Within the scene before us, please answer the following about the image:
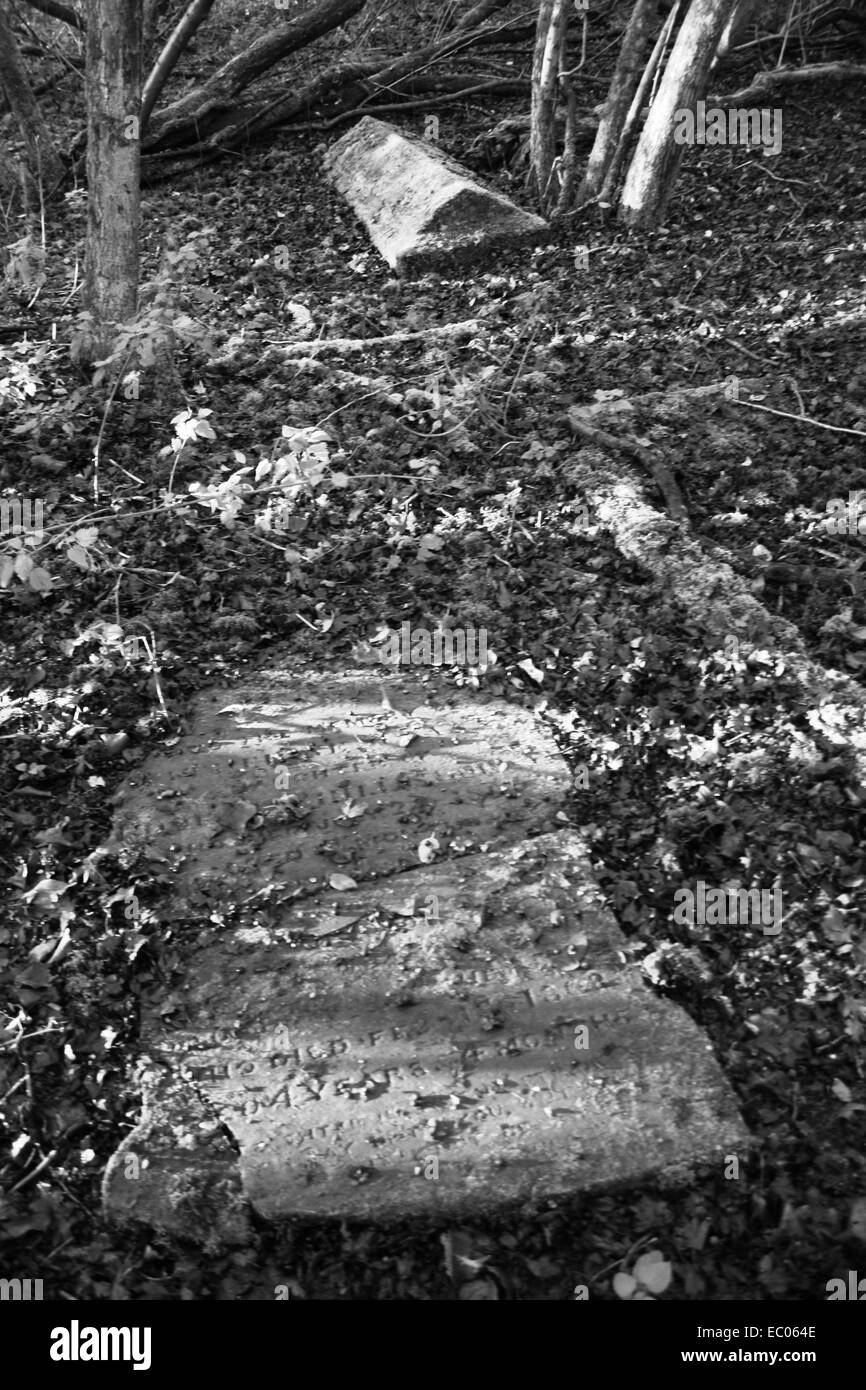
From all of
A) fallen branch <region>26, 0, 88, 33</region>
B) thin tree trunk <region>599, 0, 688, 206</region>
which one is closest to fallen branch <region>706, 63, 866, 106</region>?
thin tree trunk <region>599, 0, 688, 206</region>

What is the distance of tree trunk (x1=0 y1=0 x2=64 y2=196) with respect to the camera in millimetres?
7603

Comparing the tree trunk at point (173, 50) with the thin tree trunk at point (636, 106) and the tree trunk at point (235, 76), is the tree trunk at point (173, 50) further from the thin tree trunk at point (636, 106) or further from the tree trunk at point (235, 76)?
the thin tree trunk at point (636, 106)

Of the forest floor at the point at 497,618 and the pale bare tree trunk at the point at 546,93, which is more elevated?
the pale bare tree trunk at the point at 546,93

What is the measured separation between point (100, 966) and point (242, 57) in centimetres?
940

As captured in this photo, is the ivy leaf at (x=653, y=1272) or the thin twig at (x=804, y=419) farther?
the thin twig at (x=804, y=419)

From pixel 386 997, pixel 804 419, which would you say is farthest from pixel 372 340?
pixel 386 997

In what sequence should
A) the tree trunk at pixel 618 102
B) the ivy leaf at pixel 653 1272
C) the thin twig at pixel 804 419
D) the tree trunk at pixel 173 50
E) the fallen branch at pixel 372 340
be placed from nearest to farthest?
the ivy leaf at pixel 653 1272 < the thin twig at pixel 804 419 < the fallen branch at pixel 372 340 < the tree trunk at pixel 618 102 < the tree trunk at pixel 173 50

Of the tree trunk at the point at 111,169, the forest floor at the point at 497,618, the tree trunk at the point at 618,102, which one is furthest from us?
the tree trunk at the point at 618,102

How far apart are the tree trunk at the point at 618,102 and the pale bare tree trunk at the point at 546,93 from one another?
1.03 ft

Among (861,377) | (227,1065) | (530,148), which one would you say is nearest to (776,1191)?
(227,1065)

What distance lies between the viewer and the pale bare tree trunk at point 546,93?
760 centimetres

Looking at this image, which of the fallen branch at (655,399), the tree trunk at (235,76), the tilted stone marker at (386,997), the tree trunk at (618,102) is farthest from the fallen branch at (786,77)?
the tilted stone marker at (386,997)

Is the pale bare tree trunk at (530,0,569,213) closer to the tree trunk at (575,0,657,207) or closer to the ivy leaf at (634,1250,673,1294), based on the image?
the tree trunk at (575,0,657,207)

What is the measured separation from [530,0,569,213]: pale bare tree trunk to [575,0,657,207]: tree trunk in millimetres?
313
